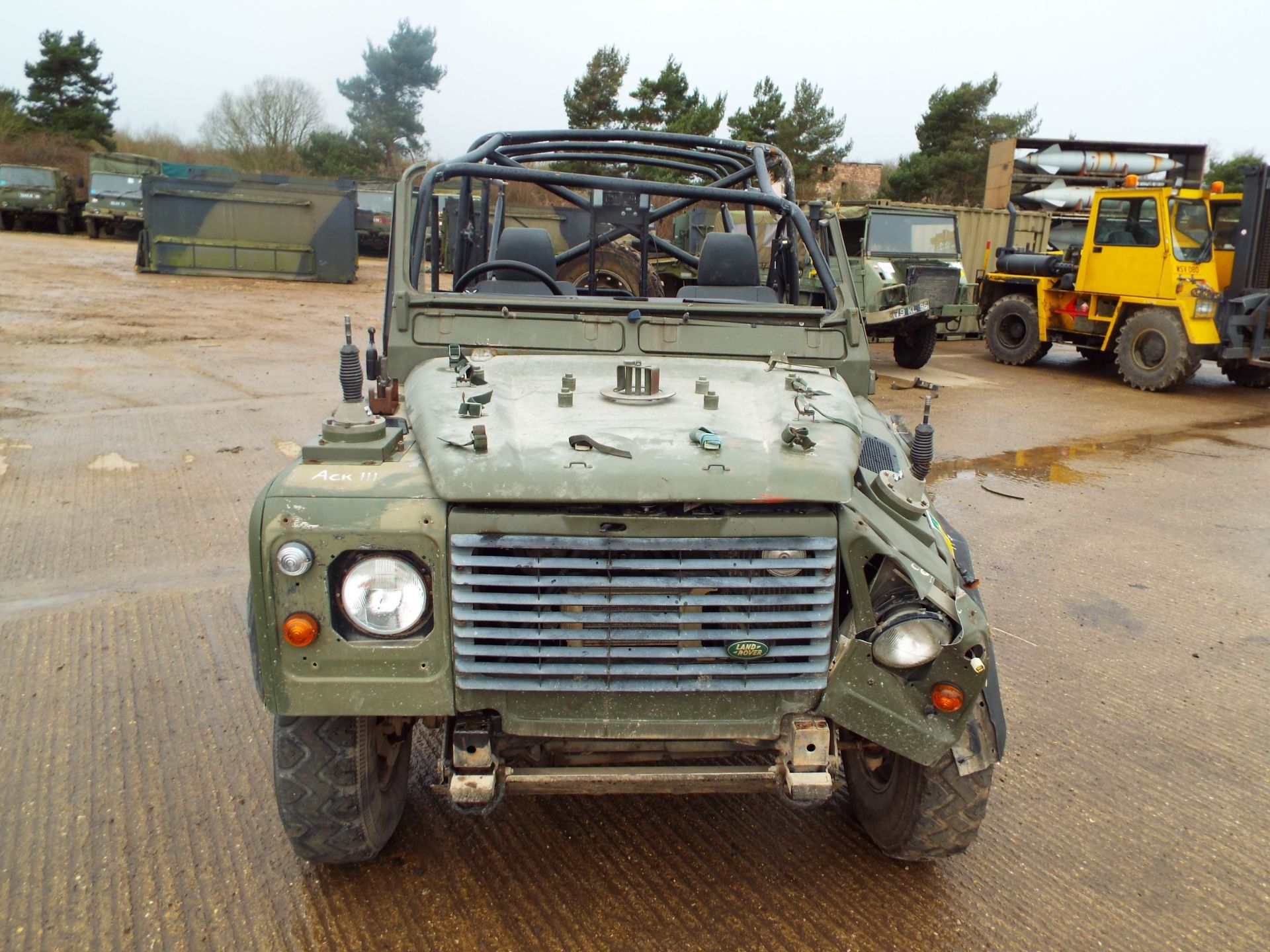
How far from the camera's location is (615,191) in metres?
4.00

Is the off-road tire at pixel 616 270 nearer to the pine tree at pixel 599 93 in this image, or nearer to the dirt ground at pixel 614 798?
the dirt ground at pixel 614 798

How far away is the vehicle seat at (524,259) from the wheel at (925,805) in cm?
206

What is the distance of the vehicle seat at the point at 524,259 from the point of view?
12.0ft

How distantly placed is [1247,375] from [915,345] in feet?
12.3

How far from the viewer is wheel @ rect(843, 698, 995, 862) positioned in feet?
7.80

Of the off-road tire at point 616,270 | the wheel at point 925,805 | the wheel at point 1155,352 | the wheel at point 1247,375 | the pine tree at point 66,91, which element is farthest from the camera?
the pine tree at point 66,91

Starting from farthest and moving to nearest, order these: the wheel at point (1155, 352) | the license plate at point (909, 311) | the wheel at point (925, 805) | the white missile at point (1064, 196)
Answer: the white missile at point (1064, 196), the license plate at point (909, 311), the wheel at point (1155, 352), the wheel at point (925, 805)

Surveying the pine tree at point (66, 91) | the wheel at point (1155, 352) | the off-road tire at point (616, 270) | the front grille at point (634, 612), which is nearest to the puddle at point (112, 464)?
the off-road tire at point (616, 270)

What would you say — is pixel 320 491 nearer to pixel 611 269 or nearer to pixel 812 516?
pixel 812 516

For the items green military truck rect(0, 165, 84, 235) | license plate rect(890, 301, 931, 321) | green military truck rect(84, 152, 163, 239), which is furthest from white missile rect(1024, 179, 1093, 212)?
green military truck rect(0, 165, 84, 235)

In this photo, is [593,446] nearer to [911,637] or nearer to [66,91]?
[911,637]

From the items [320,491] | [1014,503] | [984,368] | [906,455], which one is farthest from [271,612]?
[984,368]

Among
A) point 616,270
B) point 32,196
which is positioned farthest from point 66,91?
point 616,270

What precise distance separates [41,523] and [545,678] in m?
3.96
